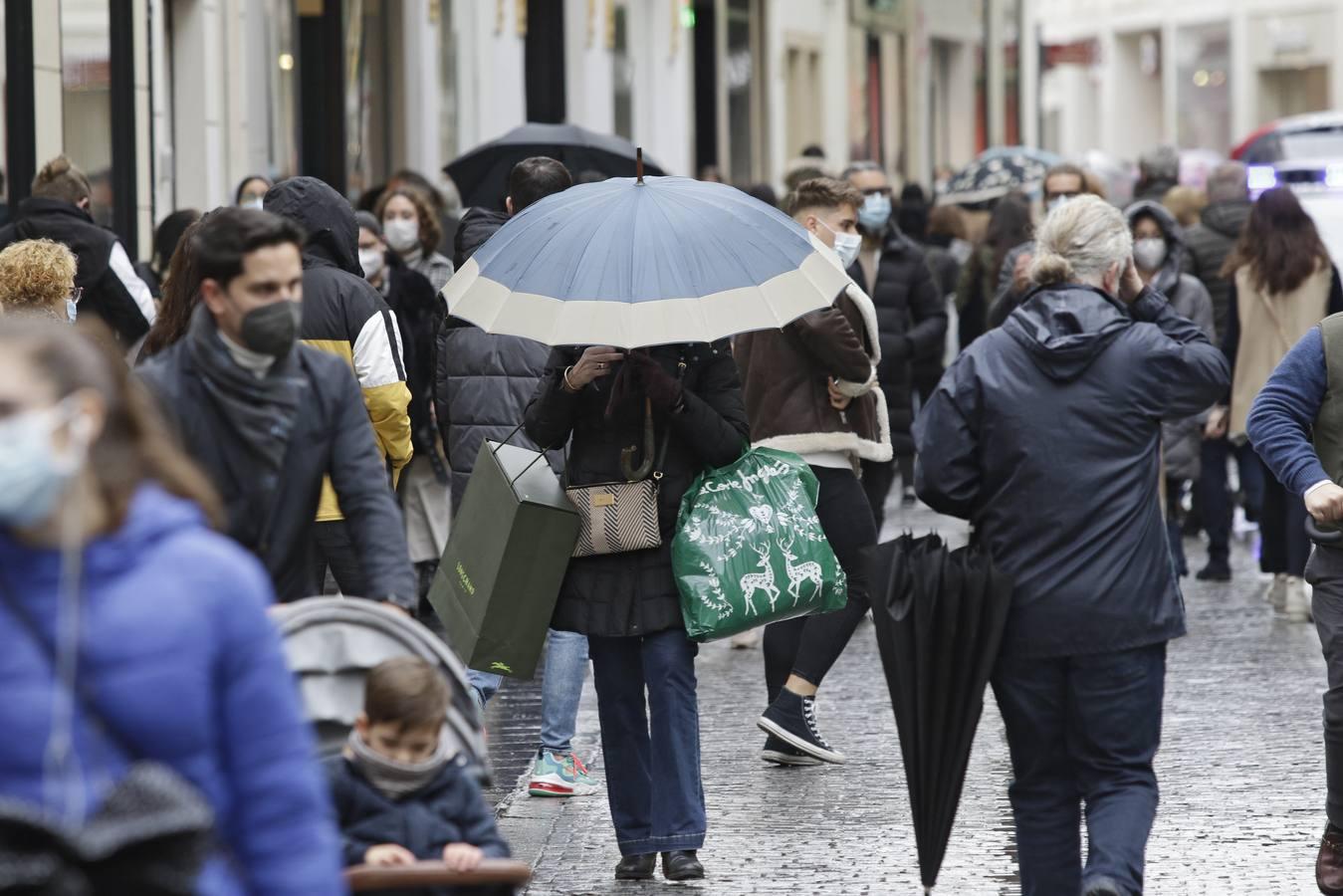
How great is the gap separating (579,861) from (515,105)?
1747 centimetres

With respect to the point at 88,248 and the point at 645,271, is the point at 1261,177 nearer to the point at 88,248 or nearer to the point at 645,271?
the point at 88,248

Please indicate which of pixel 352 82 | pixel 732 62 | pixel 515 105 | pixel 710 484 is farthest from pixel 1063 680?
pixel 732 62

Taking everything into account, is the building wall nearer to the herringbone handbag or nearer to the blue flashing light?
the blue flashing light

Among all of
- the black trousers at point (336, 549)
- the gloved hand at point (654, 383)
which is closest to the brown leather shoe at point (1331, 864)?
the gloved hand at point (654, 383)

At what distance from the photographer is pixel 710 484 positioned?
6648mm

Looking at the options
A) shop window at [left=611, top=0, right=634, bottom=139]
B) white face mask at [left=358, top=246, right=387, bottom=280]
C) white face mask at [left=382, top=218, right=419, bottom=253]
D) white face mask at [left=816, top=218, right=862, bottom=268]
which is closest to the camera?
white face mask at [left=816, top=218, right=862, bottom=268]

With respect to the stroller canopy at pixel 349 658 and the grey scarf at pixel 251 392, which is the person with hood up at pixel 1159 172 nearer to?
the grey scarf at pixel 251 392

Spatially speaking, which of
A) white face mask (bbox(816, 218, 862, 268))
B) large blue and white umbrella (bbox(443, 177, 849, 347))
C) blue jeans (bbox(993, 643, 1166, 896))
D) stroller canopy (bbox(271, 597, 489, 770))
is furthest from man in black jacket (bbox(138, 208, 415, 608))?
white face mask (bbox(816, 218, 862, 268))

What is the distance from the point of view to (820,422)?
8.48 metres

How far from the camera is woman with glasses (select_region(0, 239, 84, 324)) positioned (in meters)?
7.59

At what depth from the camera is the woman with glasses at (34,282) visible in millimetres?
7594

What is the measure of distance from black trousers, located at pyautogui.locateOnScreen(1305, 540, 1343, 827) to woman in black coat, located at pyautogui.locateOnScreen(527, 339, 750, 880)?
1.53m

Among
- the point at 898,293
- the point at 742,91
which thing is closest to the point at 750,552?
the point at 898,293

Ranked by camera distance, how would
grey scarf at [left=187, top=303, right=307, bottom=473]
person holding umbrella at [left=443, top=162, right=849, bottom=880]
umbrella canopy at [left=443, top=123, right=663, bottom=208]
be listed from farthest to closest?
umbrella canopy at [left=443, top=123, right=663, bottom=208], person holding umbrella at [left=443, top=162, right=849, bottom=880], grey scarf at [left=187, top=303, right=307, bottom=473]
